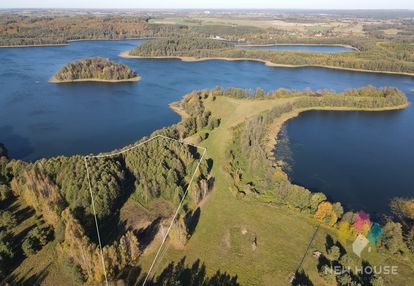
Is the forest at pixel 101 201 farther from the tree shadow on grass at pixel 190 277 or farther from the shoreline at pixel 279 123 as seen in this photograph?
the shoreline at pixel 279 123

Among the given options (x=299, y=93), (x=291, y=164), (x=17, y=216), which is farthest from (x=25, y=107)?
(x=299, y=93)

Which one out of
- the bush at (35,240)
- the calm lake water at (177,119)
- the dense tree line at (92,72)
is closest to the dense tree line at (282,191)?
the calm lake water at (177,119)

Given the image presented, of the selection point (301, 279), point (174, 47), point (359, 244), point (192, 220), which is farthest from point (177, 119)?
point (174, 47)

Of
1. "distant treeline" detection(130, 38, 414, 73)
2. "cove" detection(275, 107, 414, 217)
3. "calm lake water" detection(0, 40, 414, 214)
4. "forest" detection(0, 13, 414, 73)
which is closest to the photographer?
"cove" detection(275, 107, 414, 217)

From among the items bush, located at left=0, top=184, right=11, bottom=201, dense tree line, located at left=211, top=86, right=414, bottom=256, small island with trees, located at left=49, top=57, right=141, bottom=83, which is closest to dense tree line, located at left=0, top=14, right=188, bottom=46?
small island with trees, located at left=49, top=57, right=141, bottom=83

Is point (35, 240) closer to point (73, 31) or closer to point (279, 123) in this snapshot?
point (279, 123)

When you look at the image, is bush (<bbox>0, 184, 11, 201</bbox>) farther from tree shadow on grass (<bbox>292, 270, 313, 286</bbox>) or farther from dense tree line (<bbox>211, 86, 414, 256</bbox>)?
Result: tree shadow on grass (<bbox>292, 270, 313, 286</bbox>)

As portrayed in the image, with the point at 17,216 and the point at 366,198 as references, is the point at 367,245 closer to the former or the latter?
the point at 366,198
